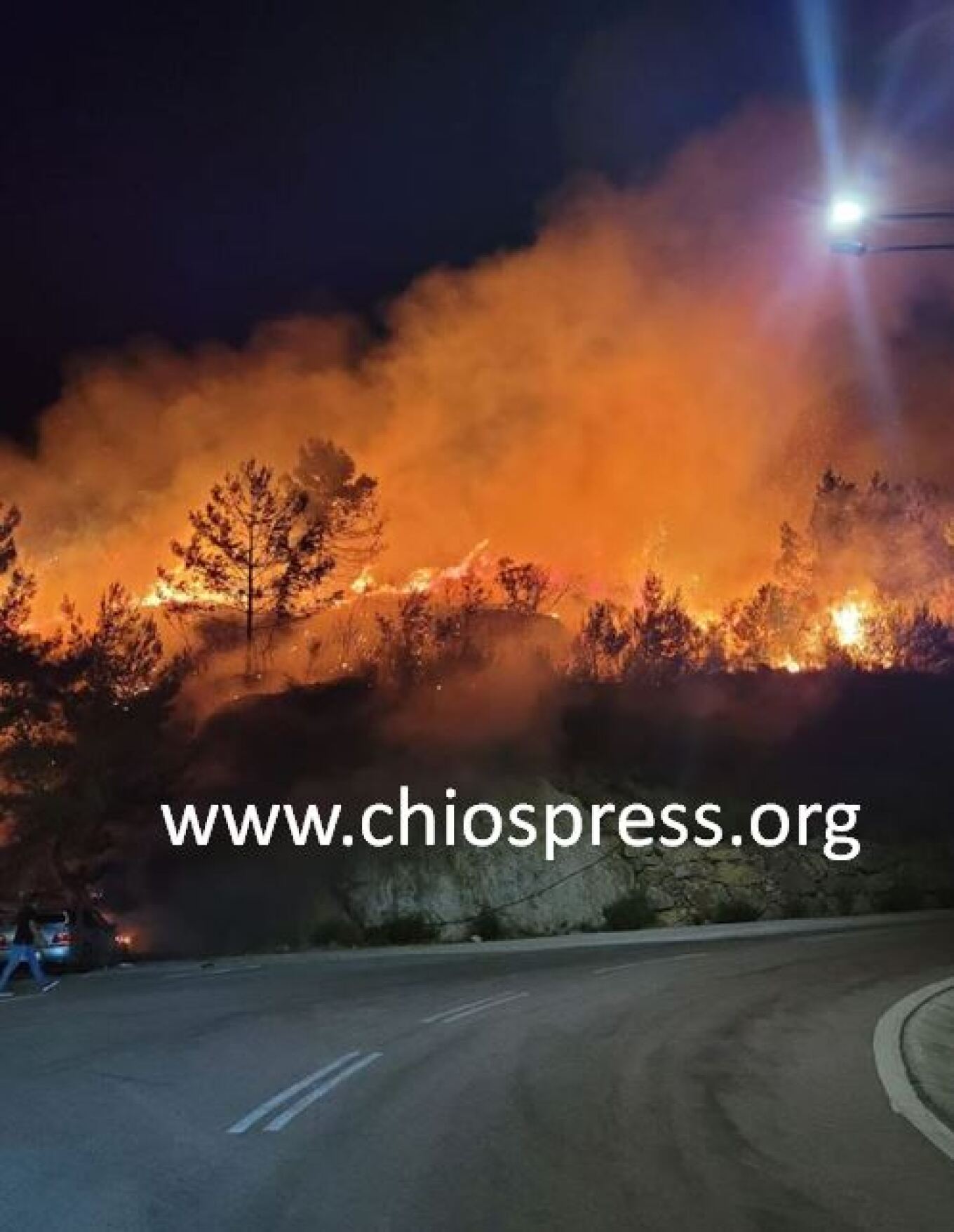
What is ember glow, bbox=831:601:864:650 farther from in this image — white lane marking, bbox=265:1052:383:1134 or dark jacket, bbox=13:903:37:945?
white lane marking, bbox=265:1052:383:1134

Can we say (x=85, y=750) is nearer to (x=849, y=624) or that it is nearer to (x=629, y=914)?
(x=629, y=914)

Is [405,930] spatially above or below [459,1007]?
below

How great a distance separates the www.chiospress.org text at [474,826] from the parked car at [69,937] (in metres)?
8.21

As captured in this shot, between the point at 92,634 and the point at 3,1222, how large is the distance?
98.1 feet

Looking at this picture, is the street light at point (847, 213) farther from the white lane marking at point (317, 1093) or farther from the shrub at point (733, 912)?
the shrub at point (733, 912)

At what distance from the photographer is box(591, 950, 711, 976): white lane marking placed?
20.5 meters

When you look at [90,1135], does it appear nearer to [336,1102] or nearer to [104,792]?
[336,1102]

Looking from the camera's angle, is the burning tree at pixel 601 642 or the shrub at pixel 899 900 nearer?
the shrub at pixel 899 900

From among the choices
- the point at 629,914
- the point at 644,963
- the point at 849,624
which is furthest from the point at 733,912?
the point at 849,624

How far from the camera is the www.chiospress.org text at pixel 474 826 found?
34188 millimetres

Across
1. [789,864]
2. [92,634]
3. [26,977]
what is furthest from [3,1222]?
[789,864]

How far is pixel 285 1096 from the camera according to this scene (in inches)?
352

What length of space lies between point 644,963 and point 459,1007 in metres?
7.78

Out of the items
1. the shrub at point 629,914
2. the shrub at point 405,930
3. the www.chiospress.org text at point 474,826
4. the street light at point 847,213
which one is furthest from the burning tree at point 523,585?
the street light at point 847,213
